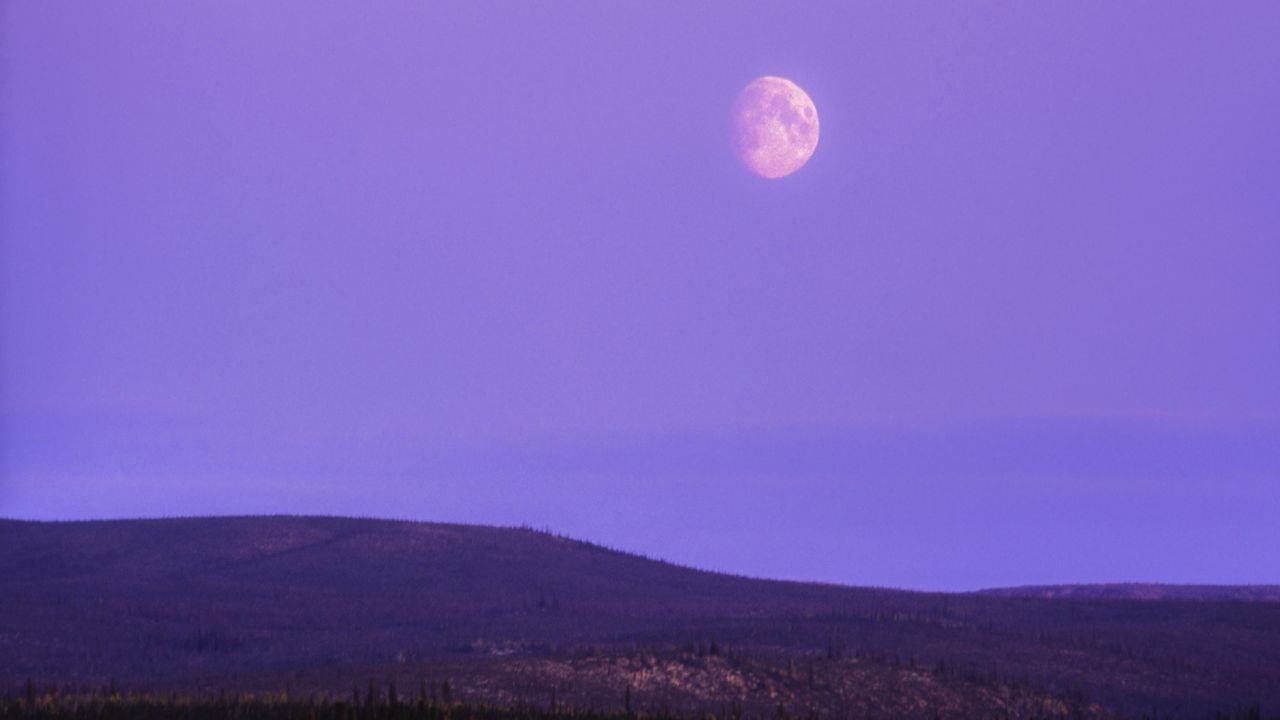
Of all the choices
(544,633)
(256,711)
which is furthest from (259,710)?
Result: (544,633)

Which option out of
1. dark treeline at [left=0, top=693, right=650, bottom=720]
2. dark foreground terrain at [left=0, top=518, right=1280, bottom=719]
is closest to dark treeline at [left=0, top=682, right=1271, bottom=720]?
dark treeline at [left=0, top=693, right=650, bottom=720]

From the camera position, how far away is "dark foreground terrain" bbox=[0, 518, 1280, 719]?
2766cm

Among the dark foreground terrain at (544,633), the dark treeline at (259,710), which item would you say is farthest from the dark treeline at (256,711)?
the dark foreground terrain at (544,633)

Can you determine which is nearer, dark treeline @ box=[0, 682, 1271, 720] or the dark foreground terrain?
dark treeline @ box=[0, 682, 1271, 720]

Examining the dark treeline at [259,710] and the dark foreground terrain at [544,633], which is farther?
the dark foreground terrain at [544,633]

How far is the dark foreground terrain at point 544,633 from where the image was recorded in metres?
27.7

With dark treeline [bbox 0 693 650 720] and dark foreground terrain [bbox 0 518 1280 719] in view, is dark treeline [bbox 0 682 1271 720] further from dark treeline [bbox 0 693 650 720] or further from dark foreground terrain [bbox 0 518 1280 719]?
dark foreground terrain [bbox 0 518 1280 719]

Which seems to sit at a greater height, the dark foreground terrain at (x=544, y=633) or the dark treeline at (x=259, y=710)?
the dark foreground terrain at (x=544, y=633)

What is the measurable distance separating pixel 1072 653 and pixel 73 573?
110 feet

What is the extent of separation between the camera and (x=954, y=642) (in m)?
36.1

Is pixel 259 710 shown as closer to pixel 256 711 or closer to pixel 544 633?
pixel 256 711

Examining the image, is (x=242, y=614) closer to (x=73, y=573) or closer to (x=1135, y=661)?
(x=73, y=573)

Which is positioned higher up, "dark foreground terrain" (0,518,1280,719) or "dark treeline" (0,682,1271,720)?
"dark foreground terrain" (0,518,1280,719)

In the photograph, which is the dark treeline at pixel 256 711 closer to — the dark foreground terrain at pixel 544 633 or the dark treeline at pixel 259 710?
the dark treeline at pixel 259 710
